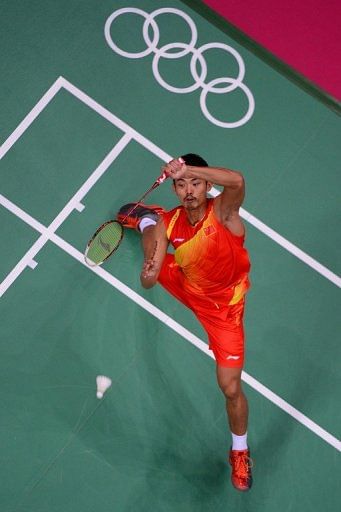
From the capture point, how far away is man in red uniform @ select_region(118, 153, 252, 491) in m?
6.91

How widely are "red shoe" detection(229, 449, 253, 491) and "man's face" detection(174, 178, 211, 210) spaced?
256 cm

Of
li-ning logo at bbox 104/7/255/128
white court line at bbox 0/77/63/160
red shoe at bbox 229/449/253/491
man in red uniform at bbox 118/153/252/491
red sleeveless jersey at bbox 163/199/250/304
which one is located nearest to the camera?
man in red uniform at bbox 118/153/252/491

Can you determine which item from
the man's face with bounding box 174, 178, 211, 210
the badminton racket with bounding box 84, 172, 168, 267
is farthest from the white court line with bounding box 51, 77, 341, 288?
the man's face with bounding box 174, 178, 211, 210

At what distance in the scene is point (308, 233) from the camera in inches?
337

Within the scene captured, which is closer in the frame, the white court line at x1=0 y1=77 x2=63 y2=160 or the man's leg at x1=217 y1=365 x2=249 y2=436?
the man's leg at x1=217 y1=365 x2=249 y2=436

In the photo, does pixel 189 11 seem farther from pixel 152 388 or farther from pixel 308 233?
pixel 152 388

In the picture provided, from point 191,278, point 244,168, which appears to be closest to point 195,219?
point 191,278

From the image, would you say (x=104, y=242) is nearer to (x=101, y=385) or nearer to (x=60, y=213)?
(x=60, y=213)

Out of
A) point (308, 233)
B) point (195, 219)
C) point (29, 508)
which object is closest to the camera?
point (195, 219)

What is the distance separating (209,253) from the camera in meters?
7.23

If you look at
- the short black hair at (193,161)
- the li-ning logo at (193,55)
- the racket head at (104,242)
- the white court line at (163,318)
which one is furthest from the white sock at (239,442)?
the li-ning logo at (193,55)

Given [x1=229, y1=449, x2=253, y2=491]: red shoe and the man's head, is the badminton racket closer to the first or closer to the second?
the man's head

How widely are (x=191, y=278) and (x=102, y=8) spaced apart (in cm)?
340

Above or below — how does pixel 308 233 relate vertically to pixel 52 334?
above
